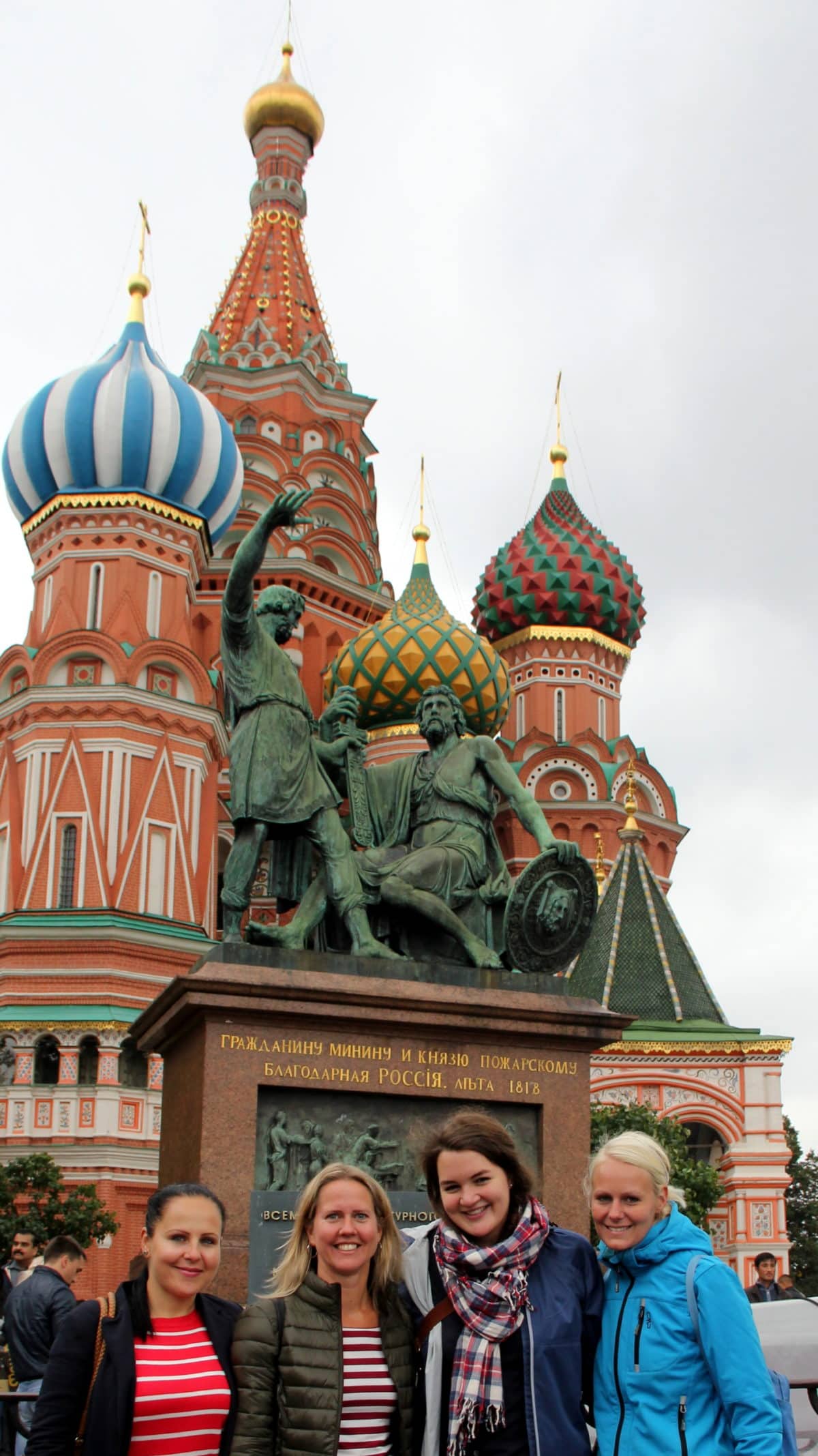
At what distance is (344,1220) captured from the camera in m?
3.62

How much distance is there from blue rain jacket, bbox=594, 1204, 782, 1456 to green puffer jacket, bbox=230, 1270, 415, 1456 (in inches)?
18.0

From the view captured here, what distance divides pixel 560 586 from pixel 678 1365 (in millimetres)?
38101

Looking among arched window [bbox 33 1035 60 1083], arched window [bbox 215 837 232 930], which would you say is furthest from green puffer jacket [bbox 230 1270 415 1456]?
arched window [bbox 215 837 232 930]

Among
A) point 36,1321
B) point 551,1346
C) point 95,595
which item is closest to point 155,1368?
point 551,1346

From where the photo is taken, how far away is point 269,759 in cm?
883

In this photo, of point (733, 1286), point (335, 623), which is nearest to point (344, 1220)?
point (733, 1286)

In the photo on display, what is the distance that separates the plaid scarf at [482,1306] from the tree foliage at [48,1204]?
758 inches

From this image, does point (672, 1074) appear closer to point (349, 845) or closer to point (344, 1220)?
point (349, 845)

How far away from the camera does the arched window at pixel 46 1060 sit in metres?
26.5

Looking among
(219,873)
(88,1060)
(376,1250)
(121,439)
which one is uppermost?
(121,439)

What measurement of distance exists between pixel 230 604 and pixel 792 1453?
5955mm

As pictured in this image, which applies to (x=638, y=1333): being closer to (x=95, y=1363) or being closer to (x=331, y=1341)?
(x=331, y=1341)

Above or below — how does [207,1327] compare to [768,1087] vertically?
below

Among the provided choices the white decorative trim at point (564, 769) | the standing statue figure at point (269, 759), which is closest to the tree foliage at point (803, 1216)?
the white decorative trim at point (564, 769)
